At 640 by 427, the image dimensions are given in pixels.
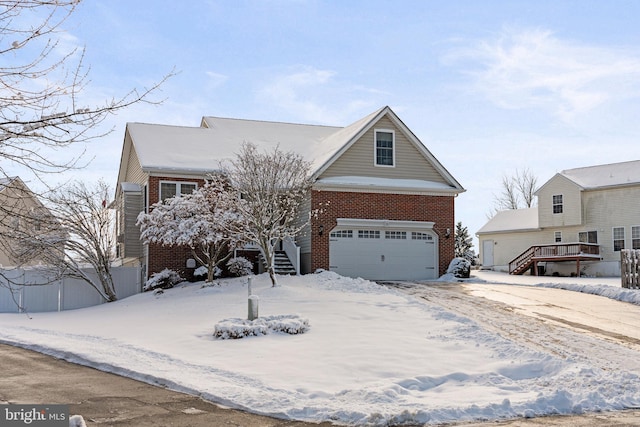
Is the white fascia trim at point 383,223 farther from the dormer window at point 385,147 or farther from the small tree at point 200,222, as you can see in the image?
the small tree at point 200,222

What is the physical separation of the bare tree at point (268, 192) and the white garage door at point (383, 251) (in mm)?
2752

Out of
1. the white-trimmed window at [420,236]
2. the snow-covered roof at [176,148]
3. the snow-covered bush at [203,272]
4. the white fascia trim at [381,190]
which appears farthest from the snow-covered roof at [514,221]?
the snow-covered bush at [203,272]

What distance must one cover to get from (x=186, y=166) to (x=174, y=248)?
3292mm

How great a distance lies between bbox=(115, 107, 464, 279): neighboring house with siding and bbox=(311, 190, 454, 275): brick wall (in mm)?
40

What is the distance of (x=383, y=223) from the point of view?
28.2 meters

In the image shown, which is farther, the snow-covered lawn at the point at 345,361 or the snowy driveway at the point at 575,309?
the snowy driveway at the point at 575,309

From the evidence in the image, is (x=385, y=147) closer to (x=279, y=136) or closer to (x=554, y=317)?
(x=279, y=136)

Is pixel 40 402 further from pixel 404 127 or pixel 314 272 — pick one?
pixel 404 127

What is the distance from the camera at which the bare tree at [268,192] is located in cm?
2277

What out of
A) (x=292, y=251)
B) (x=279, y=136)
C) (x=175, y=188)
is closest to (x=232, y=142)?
(x=279, y=136)

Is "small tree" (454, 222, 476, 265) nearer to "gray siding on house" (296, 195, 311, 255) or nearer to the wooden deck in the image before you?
the wooden deck

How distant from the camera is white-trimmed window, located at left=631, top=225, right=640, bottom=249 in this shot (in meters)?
38.2

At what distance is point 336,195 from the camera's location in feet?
91.2

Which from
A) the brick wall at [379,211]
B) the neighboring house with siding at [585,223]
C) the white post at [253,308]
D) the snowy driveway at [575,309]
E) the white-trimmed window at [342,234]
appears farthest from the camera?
the neighboring house with siding at [585,223]
